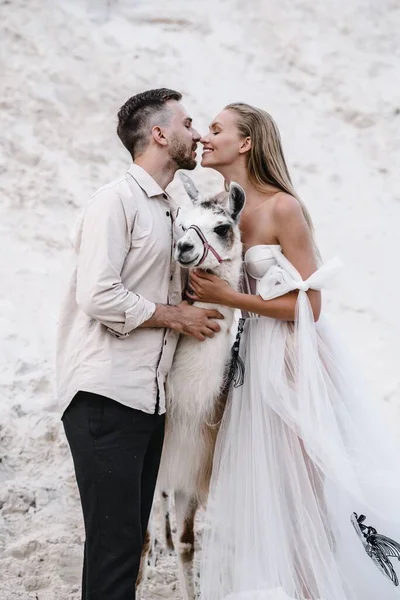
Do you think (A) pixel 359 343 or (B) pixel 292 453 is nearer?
(B) pixel 292 453

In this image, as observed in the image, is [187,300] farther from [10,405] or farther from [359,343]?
[359,343]

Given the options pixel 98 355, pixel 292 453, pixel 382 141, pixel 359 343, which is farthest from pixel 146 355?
pixel 382 141

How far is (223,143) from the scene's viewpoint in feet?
12.1

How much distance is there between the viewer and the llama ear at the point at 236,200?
10.9 ft

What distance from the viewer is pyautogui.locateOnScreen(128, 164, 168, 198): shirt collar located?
10.4 ft

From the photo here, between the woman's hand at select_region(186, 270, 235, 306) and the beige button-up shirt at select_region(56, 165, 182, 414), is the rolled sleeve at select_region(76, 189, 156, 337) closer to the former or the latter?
the beige button-up shirt at select_region(56, 165, 182, 414)

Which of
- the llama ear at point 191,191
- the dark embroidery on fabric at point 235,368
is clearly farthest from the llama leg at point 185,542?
the llama ear at point 191,191

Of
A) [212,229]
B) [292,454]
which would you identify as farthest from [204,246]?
[292,454]

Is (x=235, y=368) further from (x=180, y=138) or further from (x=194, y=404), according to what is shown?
(x=180, y=138)

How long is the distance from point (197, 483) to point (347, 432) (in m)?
0.75

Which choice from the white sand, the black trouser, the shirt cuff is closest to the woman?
the shirt cuff

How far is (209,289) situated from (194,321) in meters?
0.16

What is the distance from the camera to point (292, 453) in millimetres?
3289

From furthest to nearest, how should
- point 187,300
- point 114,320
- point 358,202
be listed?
point 358,202 → point 187,300 → point 114,320
